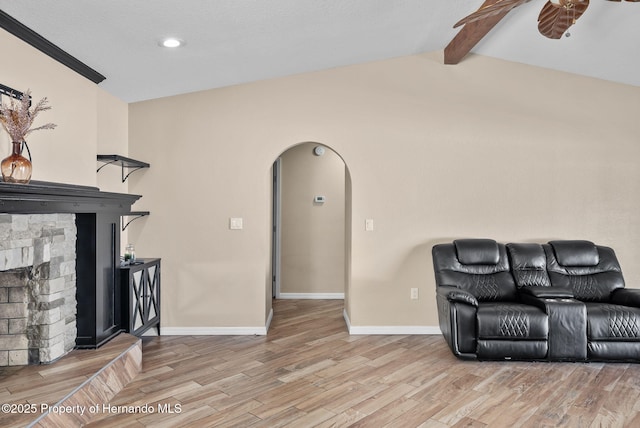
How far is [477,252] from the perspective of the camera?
4.16 metres

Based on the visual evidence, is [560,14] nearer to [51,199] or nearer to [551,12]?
[551,12]

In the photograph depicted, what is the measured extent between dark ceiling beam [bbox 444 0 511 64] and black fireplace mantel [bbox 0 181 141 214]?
318 centimetres

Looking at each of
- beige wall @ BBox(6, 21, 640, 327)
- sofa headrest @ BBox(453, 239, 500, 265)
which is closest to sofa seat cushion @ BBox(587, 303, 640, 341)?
sofa headrest @ BBox(453, 239, 500, 265)

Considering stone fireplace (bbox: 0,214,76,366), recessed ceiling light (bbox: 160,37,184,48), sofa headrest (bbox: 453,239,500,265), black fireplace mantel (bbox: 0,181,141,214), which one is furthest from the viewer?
sofa headrest (bbox: 453,239,500,265)

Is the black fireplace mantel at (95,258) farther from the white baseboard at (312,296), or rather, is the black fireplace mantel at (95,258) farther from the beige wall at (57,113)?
the white baseboard at (312,296)

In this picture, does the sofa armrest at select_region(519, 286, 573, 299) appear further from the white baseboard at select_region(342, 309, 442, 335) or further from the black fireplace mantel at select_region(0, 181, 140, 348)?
the black fireplace mantel at select_region(0, 181, 140, 348)

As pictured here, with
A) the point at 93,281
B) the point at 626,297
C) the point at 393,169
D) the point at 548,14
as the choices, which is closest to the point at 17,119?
the point at 93,281

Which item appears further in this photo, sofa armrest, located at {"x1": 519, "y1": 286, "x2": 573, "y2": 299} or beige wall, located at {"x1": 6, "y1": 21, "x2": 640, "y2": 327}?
beige wall, located at {"x1": 6, "y1": 21, "x2": 640, "y2": 327}

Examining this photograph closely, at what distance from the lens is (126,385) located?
305 centimetres

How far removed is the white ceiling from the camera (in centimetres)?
268

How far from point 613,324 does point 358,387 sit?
2171 millimetres

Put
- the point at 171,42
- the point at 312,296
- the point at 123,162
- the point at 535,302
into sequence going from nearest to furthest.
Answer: the point at 171,42 < the point at 535,302 < the point at 123,162 < the point at 312,296

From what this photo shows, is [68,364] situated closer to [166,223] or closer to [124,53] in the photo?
[166,223]

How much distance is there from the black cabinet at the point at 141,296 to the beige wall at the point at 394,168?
0.18 meters
